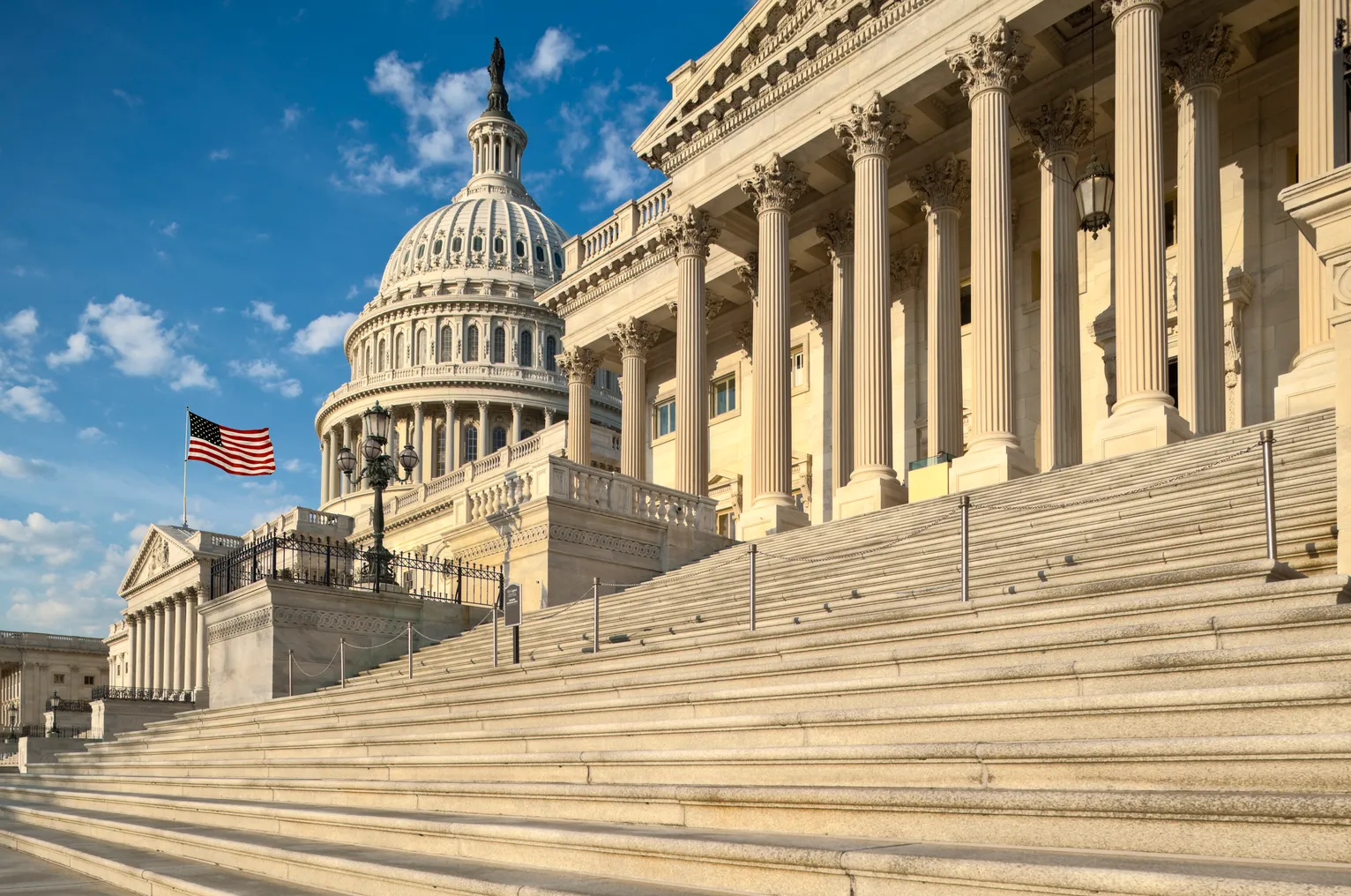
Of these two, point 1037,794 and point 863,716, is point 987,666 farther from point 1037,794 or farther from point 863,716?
point 1037,794

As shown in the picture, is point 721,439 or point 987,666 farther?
point 721,439

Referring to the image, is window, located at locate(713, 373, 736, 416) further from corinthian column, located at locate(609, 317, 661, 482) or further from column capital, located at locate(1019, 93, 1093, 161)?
column capital, located at locate(1019, 93, 1093, 161)

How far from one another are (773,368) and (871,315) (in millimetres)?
3673

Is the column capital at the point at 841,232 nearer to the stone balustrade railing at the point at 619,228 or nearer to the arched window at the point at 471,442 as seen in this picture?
the stone balustrade railing at the point at 619,228

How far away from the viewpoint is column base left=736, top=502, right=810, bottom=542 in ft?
94.2

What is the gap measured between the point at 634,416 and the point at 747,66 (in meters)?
12.8

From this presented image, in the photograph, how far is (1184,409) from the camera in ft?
75.8

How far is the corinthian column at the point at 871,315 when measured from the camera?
26578 mm

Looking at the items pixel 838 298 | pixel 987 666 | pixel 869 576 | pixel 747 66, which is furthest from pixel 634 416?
pixel 987 666

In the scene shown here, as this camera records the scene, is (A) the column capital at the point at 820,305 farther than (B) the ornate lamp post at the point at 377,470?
Yes

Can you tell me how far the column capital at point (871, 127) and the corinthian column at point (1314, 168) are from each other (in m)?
9.15

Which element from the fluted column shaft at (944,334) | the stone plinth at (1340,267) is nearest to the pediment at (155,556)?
the fluted column shaft at (944,334)

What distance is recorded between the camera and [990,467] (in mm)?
24109

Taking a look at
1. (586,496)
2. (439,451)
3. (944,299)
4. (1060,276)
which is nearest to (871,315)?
(944,299)
